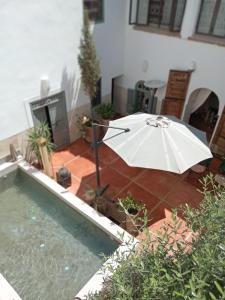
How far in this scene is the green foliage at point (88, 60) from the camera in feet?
33.2

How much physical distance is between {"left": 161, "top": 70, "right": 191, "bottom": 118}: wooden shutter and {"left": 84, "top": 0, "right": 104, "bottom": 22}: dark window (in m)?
4.16

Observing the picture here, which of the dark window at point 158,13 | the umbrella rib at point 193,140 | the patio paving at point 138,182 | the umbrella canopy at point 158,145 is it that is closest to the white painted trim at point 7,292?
the patio paving at point 138,182

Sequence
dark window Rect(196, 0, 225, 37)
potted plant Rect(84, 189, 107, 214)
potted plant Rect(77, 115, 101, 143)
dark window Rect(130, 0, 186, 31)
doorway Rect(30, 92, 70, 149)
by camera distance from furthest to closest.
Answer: potted plant Rect(77, 115, 101, 143) → dark window Rect(130, 0, 186, 31) → doorway Rect(30, 92, 70, 149) → dark window Rect(196, 0, 225, 37) → potted plant Rect(84, 189, 107, 214)

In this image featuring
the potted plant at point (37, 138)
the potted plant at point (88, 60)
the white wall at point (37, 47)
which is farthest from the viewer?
the potted plant at point (88, 60)

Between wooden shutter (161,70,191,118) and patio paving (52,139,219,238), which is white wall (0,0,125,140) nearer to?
patio paving (52,139,219,238)

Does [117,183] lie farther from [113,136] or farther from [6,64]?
[6,64]

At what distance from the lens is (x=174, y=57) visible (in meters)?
11.3

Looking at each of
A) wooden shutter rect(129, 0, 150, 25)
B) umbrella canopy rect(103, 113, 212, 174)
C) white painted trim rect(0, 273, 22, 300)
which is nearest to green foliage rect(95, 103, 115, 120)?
wooden shutter rect(129, 0, 150, 25)

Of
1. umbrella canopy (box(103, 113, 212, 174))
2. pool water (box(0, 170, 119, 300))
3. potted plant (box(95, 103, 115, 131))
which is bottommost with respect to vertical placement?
pool water (box(0, 170, 119, 300))

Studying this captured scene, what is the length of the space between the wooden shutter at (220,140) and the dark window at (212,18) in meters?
3.51

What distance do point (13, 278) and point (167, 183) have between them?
661 cm

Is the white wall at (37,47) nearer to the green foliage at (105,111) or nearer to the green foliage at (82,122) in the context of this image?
the green foliage at (82,122)

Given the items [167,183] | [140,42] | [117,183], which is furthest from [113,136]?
[140,42]

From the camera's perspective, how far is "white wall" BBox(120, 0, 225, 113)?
1027 centimetres
